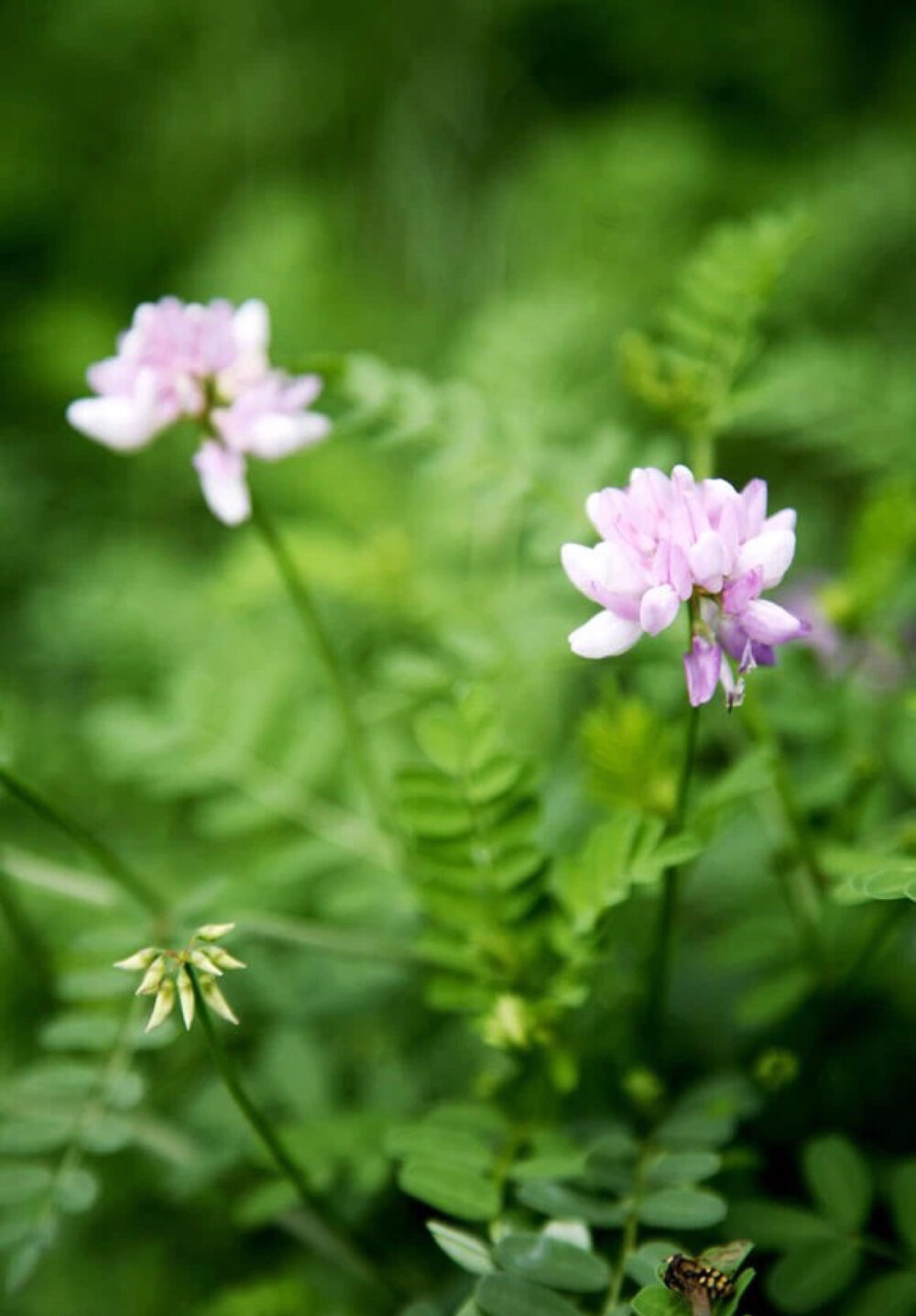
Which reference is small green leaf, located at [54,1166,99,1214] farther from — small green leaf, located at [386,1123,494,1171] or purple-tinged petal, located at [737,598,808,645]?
purple-tinged petal, located at [737,598,808,645]

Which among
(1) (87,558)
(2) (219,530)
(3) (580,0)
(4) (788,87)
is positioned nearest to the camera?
(1) (87,558)

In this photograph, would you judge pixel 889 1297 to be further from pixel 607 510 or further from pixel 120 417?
pixel 120 417

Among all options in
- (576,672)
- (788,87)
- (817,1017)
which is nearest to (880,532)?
(817,1017)

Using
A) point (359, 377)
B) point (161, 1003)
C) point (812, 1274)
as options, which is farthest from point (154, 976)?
point (359, 377)

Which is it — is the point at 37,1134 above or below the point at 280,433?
below

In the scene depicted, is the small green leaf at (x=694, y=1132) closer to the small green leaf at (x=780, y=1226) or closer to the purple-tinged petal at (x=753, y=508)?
the small green leaf at (x=780, y=1226)

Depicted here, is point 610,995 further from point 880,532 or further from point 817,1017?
point 880,532

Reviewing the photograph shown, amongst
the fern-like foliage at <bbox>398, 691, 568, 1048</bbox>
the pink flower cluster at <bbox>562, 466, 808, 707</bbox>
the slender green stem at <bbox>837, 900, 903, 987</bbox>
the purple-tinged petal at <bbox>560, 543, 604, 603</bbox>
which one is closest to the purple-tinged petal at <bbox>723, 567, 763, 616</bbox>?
the pink flower cluster at <bbox>562, 466, 808, 707</bbox>
